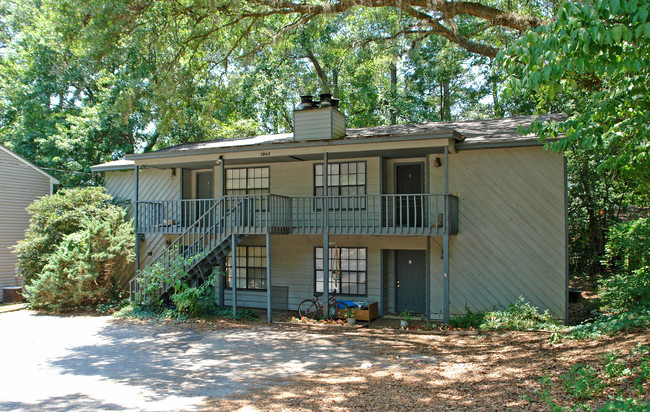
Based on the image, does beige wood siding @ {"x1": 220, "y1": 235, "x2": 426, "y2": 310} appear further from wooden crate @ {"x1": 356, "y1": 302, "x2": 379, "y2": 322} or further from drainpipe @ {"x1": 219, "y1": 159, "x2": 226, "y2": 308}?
wooden crate @ {"x1": 356, "y1": 302, "x2": 379, "y2": 322}

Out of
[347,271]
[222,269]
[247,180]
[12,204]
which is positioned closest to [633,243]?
[347,271]

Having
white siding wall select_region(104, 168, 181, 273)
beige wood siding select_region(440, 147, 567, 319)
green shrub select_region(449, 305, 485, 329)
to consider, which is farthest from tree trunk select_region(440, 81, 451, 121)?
green shrub select_region(449, 305, 485, 329)

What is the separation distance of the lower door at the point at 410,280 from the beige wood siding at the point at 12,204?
48.6 feet

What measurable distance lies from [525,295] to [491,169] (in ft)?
11.4

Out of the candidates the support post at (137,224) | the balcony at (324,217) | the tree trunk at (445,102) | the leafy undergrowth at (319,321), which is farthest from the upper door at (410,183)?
the tree trunk at (445,102)

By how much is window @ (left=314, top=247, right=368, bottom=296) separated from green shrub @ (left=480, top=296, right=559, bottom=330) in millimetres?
3986

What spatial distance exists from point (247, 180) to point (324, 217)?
13.4 feet

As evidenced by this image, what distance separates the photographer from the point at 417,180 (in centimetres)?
1443

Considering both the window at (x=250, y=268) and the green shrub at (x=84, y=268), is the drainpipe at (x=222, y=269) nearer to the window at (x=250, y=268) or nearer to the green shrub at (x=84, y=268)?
the window at (x=250, y=268)

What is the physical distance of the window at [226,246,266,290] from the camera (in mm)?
16344

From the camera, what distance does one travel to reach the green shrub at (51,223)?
16.1 m

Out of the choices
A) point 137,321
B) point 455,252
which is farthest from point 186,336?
point 455,252

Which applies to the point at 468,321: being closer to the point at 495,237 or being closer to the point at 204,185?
the point at 495,237

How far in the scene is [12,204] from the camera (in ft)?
62.4
